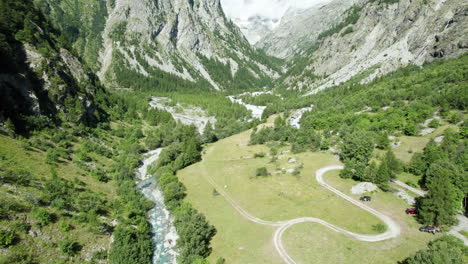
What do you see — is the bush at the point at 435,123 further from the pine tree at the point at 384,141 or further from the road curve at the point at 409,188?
the road curve at the point at 409,188

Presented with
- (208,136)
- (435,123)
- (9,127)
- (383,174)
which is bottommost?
(383,174)

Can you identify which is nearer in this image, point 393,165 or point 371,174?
point 371,174

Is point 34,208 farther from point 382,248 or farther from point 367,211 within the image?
point 367,211

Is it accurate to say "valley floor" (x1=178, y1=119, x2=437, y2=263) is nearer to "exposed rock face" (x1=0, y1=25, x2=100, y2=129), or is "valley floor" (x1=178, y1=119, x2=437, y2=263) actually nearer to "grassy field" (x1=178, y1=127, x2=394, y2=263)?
"grassy field" (x1=178, y1=127, x2=394, y2=263)

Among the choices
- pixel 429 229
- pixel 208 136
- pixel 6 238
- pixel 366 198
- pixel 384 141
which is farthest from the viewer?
pixel 208 136

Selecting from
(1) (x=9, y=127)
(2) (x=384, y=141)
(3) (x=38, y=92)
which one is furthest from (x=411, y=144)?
(3) (x=38, y=92)

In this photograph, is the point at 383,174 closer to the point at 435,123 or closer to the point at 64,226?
the point at 435,123

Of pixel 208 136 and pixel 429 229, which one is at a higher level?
pixel 208 136
